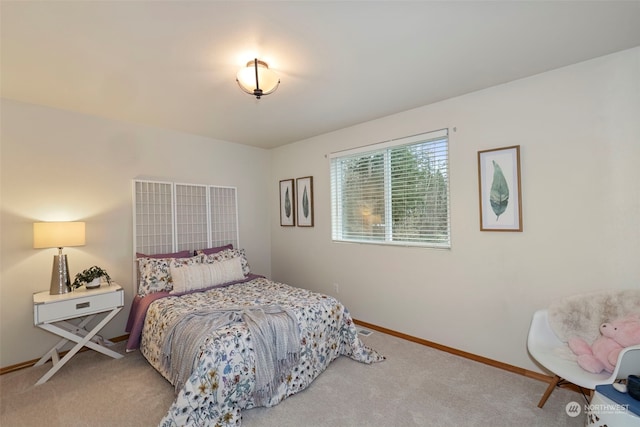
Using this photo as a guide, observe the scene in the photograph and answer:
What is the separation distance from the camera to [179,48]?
195 centimetres

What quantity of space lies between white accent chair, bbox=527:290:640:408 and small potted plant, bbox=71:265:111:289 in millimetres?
3735

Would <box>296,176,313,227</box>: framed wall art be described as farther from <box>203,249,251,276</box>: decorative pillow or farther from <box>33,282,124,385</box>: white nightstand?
<box>33,282,124,385</box>: white nightstand

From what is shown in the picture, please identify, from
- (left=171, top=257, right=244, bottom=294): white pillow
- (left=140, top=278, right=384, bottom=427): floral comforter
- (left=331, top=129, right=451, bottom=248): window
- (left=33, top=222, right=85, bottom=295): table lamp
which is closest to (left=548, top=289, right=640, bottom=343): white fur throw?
(left=331, top=129, right=451, bottom=248): window

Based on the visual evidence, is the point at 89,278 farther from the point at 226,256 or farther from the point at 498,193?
the point at 498,193

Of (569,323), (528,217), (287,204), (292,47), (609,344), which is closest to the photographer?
(609,344)

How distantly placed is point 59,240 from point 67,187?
2.21 feet

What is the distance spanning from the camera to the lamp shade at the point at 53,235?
2.59m

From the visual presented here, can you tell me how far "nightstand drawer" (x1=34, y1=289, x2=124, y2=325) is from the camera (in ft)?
7.92

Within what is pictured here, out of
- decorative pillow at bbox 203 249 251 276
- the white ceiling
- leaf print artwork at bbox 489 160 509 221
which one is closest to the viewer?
the white ceiling

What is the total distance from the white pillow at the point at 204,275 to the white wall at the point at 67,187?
0.75 m

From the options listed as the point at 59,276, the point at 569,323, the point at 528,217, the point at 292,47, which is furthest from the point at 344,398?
the point at 59,276

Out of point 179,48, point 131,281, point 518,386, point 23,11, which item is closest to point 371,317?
point 518,386

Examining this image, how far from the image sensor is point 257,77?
2098 millimetres

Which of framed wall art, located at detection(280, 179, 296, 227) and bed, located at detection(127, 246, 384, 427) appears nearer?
bed, located at detection(127, 246, 384, 427)
